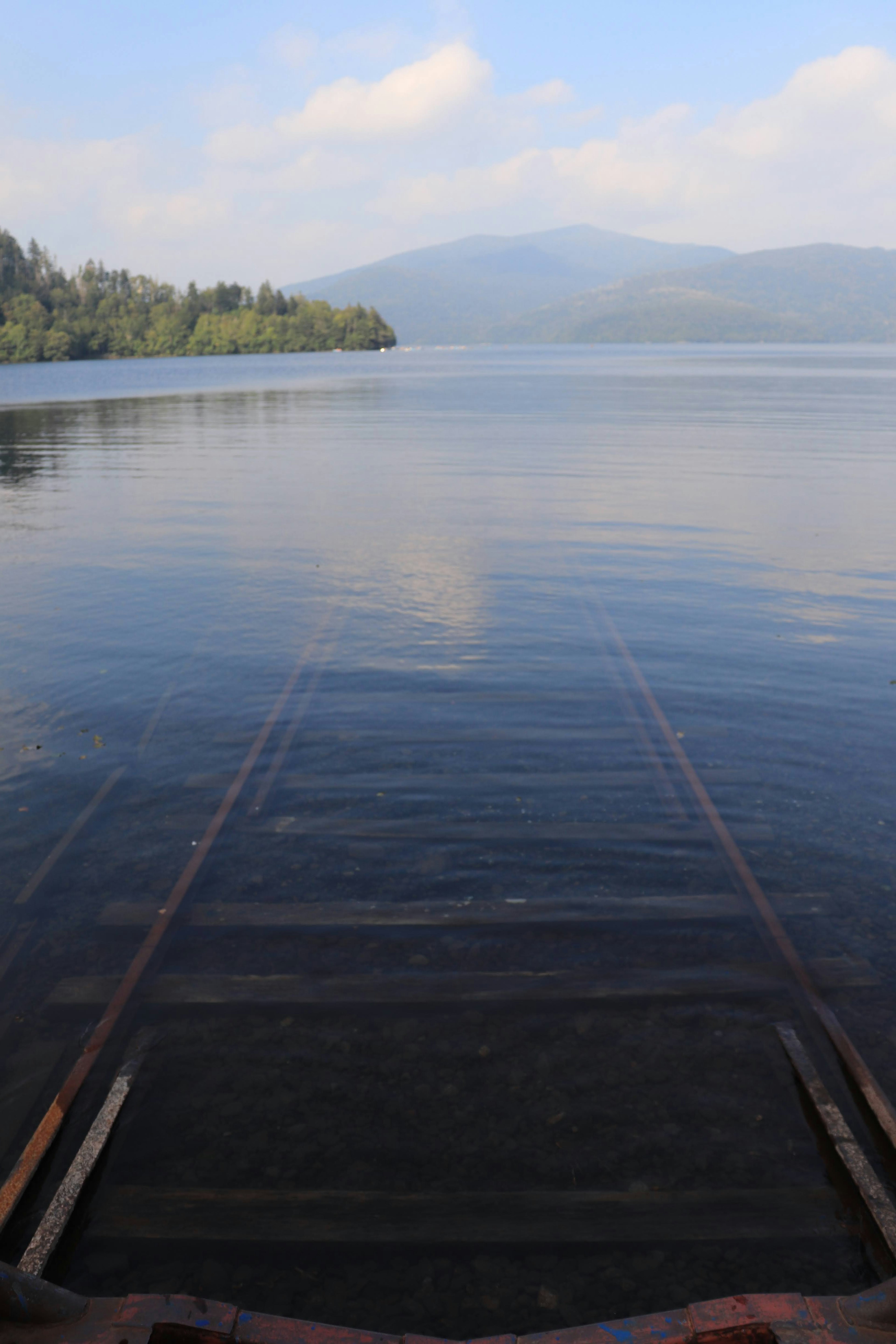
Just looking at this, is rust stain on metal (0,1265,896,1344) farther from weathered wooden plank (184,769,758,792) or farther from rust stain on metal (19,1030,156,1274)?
weathered wooden plank (184,769,758,792)

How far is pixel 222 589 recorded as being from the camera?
17047 millimetres

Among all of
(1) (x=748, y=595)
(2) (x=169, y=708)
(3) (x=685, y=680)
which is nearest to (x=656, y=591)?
(1) (x=748, y=595)

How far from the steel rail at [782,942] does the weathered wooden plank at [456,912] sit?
224mm

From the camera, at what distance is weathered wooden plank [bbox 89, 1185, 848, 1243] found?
420 cm

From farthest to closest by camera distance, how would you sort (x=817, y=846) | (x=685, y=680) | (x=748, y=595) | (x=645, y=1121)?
(x=748, y=595)
(x=685, y=680)
(x=817, y=846)
(x=645, y=1121)

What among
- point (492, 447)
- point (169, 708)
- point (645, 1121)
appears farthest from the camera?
point (492, 447)

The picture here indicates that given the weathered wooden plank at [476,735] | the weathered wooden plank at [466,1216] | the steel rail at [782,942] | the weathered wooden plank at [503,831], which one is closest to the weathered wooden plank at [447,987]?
the steel rail at [782,942]

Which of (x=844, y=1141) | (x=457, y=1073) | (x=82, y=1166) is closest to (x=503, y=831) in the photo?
(x=457, y=1073)

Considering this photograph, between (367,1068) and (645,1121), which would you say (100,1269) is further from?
(645,1121)

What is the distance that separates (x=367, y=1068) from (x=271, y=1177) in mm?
839

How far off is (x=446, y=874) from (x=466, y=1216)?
3.22 metres

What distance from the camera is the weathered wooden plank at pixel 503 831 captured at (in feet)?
26.0

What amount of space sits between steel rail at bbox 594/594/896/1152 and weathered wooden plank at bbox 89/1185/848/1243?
2.20ft

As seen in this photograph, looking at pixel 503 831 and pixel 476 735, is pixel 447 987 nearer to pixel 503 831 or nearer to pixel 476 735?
pixel 503 831
